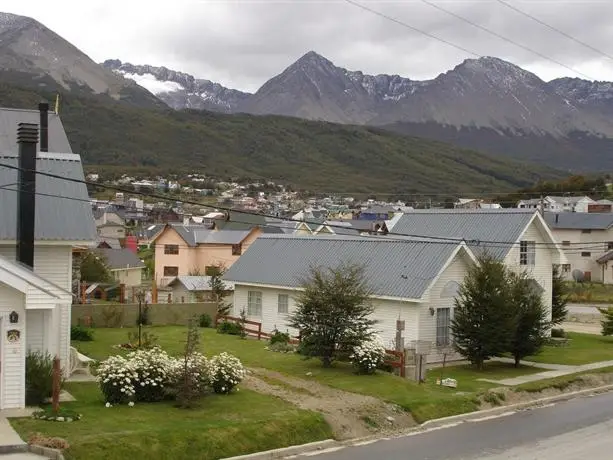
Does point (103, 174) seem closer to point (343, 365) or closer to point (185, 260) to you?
point (185, 260)

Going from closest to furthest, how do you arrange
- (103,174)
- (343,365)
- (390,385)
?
1. (390,385)
2. (343,365)
3. (103,174)

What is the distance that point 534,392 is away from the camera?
27.0m

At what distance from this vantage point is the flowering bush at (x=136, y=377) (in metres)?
20.8

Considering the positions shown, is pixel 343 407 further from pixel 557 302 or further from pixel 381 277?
pixel 557 302

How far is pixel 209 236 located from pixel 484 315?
5647cm

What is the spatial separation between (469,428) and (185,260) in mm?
64584

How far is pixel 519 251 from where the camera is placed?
132 feet

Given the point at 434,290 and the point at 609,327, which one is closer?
the point at 434,290

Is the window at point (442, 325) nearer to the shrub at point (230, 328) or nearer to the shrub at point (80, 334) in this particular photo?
the shrub at point (230, 328)

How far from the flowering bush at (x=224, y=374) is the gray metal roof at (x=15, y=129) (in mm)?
12816

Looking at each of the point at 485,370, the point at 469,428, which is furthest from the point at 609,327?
the point at 469,428

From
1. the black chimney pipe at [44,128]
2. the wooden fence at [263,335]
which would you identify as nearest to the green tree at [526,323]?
the wooden fence at [263,335]

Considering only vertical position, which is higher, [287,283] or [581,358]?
[287,283]

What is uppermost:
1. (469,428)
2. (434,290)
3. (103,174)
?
(103,174)
